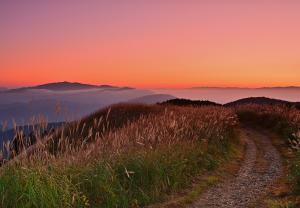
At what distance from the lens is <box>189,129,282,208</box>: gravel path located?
42.6 ft

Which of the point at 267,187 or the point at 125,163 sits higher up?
the point at 125,163

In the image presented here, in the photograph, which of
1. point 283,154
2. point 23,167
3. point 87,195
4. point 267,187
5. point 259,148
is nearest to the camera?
point 23,167

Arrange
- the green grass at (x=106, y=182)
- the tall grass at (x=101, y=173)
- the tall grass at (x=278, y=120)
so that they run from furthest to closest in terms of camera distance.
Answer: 1. the tall grass at (x=278, y=120)
2. the tall grass at (x=101, y=173)
3. the green grass at (x=106, y=182)

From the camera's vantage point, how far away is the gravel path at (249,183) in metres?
13.0

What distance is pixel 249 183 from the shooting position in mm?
15383

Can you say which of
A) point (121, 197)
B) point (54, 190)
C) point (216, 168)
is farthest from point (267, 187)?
point (54, 190)

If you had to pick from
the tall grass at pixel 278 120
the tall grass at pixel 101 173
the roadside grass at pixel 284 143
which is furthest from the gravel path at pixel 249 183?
the tall grass at pixel 278 120

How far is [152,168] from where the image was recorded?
1299 centimetres

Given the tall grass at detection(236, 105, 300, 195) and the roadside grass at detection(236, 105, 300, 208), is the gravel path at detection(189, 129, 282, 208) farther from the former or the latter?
the tall grass at detection(236, 105, 300, 195)

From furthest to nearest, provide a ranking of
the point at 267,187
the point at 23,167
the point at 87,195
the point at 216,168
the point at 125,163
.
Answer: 1. the point at 216,168
2. the point at 267,187
3. the point at 125,163
4. the point at 87,195
5. the point at 23,167

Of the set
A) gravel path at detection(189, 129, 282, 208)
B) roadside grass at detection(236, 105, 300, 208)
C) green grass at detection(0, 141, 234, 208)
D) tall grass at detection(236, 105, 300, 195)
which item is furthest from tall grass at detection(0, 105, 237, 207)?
tall grass at detection(236, 105, 300, 195)

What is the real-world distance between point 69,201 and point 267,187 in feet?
23.4

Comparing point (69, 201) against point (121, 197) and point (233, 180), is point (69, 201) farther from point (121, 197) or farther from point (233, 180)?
point (233, 180)

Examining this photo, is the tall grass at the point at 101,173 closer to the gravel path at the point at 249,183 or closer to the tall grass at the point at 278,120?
the gravel path at the point at 249,183
